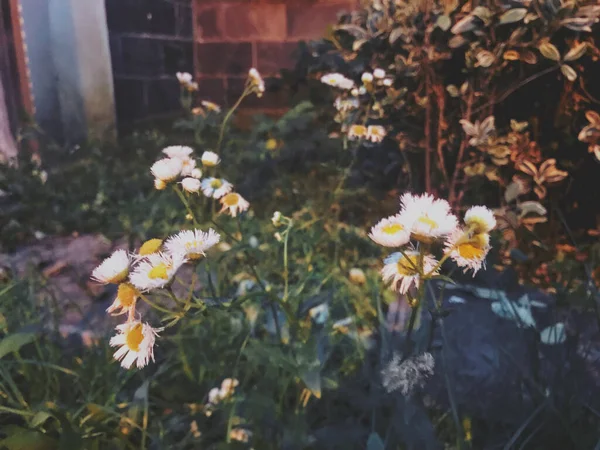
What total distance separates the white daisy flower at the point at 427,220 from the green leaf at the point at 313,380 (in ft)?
1.02

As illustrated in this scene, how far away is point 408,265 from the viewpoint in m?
0.63

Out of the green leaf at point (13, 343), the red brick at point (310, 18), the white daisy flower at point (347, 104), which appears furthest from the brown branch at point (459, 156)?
the red brick at point (310, 18)

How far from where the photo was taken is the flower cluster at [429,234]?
57cm

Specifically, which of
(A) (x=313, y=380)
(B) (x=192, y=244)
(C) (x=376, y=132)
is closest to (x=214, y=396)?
(A) (x=313, y=380)

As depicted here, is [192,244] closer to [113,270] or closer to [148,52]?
[113,270]

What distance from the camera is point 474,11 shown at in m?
1.35

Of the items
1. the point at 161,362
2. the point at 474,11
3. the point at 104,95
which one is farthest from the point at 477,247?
the point at 104,95

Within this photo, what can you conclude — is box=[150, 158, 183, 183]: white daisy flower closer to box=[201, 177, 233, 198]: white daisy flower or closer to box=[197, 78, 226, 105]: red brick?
box=[201, 177, 233, 198]: white daisy flower

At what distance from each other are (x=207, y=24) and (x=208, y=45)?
117 millimetres

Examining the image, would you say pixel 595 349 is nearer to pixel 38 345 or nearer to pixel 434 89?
pixel 434 89

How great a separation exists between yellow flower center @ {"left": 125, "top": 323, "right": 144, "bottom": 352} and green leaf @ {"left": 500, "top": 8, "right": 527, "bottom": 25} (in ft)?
3.69

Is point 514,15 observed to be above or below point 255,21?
above

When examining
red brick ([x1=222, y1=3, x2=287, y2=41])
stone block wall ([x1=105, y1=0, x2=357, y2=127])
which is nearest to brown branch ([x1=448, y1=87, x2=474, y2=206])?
stone block wall ([x1=105, y1=0, x2=357, y2=127])

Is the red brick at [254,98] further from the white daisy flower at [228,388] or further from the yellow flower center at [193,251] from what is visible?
the yellow flower center at [193,251]
